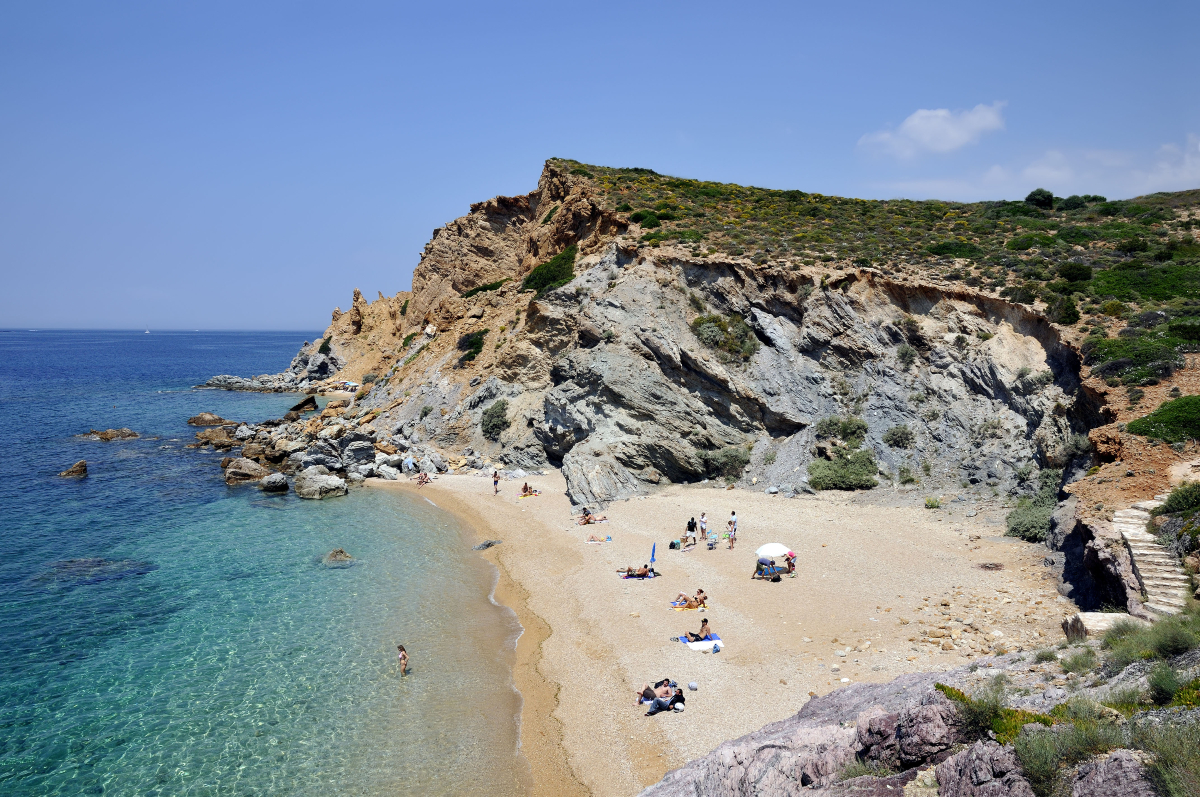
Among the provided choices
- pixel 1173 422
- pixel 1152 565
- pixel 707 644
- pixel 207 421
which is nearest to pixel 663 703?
pixel 707 644

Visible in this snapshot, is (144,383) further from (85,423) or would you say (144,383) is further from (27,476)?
(27,476)

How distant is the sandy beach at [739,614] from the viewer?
12438 mm

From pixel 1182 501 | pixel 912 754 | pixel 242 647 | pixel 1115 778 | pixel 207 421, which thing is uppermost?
pixel 1182 501

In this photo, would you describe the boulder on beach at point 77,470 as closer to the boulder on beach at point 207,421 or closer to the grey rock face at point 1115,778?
the boulder on beach at point 207,421

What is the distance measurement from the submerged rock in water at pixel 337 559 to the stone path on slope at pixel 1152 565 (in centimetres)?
2141

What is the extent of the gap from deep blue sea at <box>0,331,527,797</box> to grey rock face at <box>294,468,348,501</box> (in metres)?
0.68

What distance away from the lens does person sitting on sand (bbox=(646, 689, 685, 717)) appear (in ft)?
42.2

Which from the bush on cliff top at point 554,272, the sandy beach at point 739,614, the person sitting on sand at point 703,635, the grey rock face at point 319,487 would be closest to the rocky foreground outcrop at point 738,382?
the bush on cliff top at point 554,272

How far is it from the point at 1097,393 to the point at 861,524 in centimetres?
811

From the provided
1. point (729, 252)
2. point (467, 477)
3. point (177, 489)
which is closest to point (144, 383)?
point (177, 489)

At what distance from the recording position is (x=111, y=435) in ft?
138

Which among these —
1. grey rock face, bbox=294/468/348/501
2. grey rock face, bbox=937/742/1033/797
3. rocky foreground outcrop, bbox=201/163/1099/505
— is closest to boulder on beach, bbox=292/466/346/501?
grey rock face, bbox=294/468/348/501

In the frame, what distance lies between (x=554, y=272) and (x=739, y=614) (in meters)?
28.5

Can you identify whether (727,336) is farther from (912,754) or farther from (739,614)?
(912,754)
